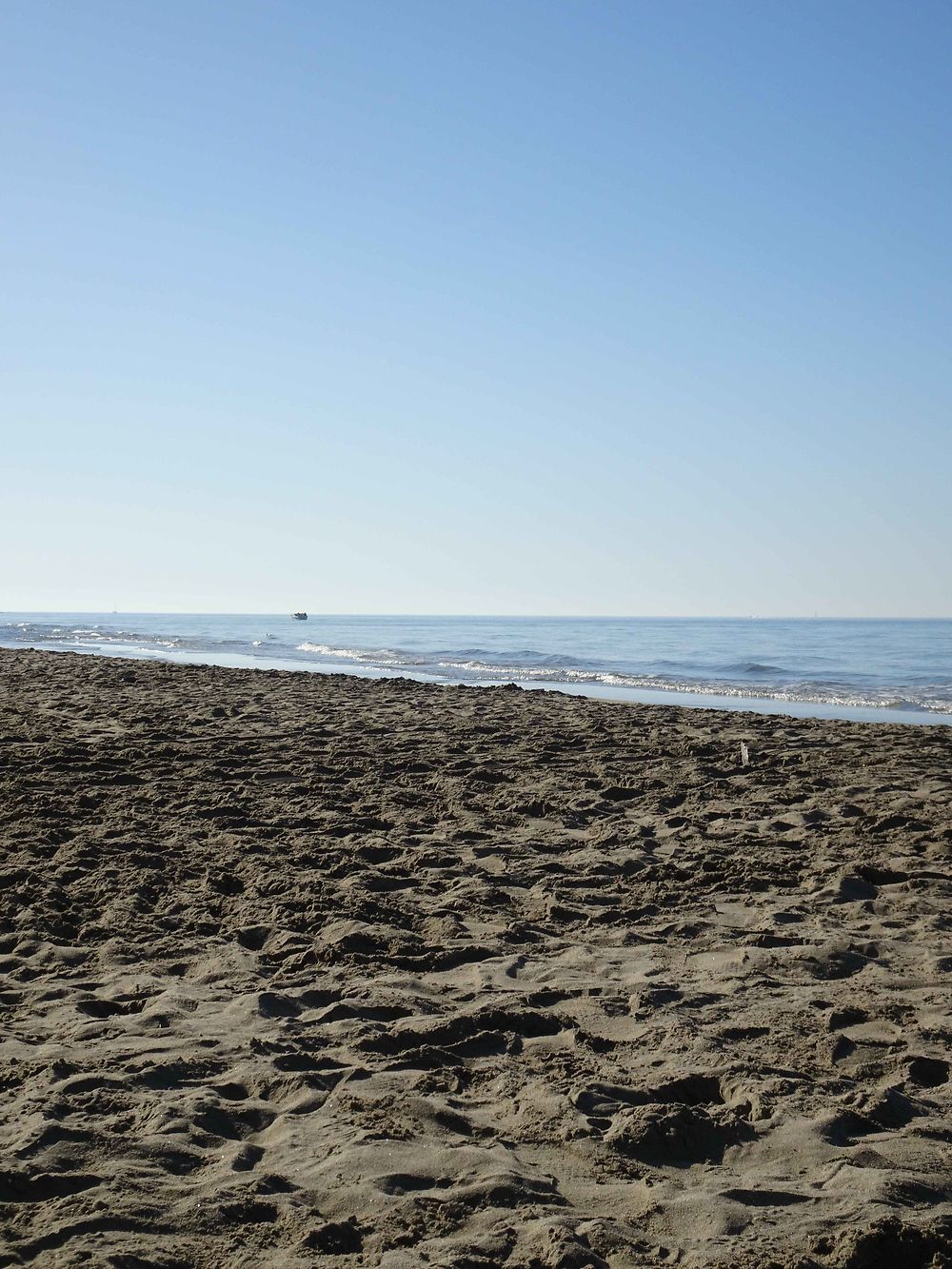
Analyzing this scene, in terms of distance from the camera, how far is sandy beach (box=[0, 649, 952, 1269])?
2664 mm

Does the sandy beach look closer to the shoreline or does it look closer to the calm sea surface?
the shoreline

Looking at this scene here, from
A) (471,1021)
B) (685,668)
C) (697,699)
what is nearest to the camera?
(471,1021)

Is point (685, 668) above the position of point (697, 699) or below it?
above

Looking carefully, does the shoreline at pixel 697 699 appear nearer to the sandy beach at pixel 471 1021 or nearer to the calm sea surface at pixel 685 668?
the calm sea surface at pixel 685 668

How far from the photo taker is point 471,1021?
13.1 ft

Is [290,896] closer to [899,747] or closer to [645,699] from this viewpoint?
[899,747]

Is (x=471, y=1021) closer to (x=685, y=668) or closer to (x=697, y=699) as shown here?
(x=697, y=699)

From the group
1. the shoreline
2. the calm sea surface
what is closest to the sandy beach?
the shoreline

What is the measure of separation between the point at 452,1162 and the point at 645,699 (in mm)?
17229

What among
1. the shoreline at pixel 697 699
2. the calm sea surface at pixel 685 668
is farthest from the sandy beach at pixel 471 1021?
the calm sea surface at pixel 685 668

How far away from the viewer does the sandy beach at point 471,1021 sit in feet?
8.74

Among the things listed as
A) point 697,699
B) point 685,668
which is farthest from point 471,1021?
point 685,668

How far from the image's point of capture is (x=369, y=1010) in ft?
13.5

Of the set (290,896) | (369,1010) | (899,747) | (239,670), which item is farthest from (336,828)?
Answer: (239,670)
